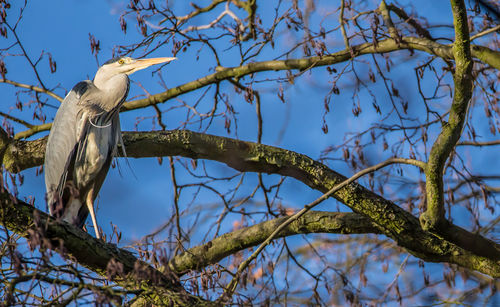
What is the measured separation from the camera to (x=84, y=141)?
150 inches

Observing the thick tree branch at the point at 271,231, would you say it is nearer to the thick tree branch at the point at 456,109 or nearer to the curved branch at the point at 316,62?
the thick tree branch at the point at 456,109

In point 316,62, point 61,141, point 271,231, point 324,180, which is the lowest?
point 271,231

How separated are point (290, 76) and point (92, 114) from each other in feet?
4.69

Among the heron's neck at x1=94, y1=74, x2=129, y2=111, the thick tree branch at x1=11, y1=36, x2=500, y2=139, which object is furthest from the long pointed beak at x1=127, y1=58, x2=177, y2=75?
the thick tree branch at x1=11, y1=36, x2=500, y2=139

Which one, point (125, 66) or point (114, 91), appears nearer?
point (114, 91)

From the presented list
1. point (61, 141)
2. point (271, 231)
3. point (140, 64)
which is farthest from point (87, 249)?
point (140, 64)

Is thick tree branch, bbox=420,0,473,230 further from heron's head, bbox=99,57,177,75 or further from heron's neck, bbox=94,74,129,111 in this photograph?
heron's head, bbox=99,57,177,75

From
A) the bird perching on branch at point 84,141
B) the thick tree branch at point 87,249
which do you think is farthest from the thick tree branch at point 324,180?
the thick tree branch at point 87,249

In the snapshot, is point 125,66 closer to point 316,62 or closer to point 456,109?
point 316,62

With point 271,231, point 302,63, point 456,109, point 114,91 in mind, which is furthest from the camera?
point 114,91

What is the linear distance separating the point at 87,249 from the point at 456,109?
1.75m

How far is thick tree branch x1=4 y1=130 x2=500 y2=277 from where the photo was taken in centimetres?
298

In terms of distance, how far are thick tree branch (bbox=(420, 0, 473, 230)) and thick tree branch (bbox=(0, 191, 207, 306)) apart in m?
1.26

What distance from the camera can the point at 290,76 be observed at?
353cm
